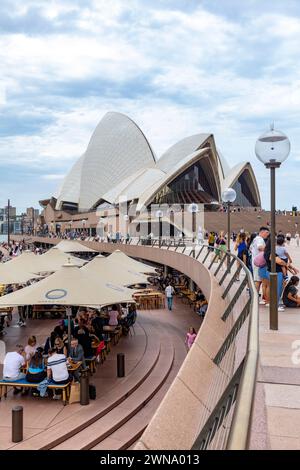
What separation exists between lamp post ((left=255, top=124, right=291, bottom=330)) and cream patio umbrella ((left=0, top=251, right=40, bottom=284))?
1002 centimetres

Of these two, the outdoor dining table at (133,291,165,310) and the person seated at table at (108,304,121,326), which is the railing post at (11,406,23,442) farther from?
the outdoor dining table at (133,291,165,310)

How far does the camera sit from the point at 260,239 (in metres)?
8.64

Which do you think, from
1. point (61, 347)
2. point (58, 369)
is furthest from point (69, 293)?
point (58, 369)

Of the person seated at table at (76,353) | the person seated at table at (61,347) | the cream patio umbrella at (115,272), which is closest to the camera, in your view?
the person seated at table at (61,347)

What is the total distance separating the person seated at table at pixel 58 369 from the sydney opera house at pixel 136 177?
46128 millimetres

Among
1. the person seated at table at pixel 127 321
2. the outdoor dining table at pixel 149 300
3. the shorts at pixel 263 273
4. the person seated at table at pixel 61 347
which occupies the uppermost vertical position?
the shorts at pixel 263 273

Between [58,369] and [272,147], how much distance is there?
5.62 m

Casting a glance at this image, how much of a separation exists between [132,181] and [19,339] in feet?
175

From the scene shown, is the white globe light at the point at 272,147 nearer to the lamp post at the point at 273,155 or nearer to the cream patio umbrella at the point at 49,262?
the lamp post at the point at 273,155

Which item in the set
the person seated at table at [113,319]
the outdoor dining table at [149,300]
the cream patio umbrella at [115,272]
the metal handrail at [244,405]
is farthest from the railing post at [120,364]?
the outdoor dining table at [149,300]

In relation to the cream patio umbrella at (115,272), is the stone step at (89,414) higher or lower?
lower

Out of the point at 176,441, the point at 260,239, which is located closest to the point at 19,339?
the point at 260,239

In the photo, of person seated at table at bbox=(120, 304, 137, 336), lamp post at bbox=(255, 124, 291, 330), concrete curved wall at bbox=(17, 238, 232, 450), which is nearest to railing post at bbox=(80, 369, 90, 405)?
concrete curved wall at bbox=(17, 238, 232, 450)

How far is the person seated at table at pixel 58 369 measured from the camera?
25.5 ft
